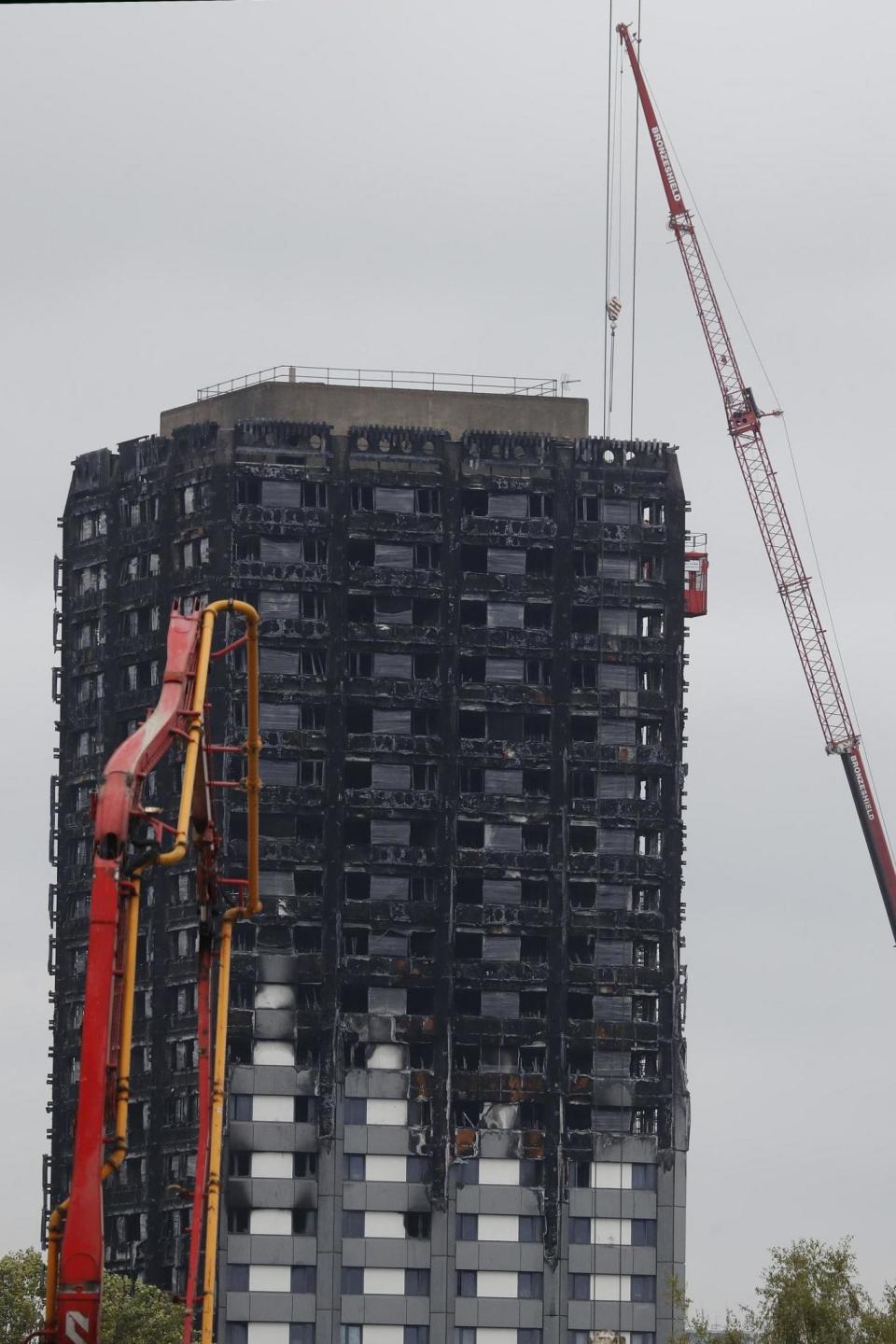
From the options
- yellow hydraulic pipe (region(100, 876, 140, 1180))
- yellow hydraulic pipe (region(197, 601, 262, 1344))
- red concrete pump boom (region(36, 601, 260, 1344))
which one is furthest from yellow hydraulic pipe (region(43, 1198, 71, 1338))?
yellow hydraulic pipe (region(197, 601, 262, 1344))

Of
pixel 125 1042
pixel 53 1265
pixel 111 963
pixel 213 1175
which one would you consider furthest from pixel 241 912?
pixel 53 1265

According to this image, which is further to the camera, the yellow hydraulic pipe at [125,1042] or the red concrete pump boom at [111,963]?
the yellow hydraulic pipe at [125,1042]

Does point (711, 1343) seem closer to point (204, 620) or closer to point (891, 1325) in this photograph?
point (891, 1325)

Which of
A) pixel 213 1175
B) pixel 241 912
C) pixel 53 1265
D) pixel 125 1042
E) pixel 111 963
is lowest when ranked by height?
pixel 53 1265

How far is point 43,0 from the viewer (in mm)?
49062

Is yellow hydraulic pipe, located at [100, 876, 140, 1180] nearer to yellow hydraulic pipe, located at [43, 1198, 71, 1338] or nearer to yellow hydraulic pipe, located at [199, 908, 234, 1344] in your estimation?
yellow hydraulic pipe, located at [43, 1198, 71, 1338]

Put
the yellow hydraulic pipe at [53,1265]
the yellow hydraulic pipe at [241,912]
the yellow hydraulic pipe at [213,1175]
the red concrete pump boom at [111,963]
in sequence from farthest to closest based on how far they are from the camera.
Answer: the yellow hydraulic pipe at [213,1175]
the yellow hydraulic pipe at [241,912]
the yellow hydraulic pipe at [53,1265]
the red concrete pump boom at [111,963]

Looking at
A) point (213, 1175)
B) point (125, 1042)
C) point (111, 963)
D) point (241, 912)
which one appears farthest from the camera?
point (241, 912)

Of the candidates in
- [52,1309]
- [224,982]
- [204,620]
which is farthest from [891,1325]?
[52,1309]

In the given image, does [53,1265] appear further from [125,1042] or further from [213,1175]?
[213,1175]

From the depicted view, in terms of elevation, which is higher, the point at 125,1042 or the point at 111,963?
the point at 111,963

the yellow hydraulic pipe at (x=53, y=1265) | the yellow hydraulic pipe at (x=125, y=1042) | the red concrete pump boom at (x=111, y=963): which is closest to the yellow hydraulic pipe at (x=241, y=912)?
the red concrete pump boom at (x=111, y=963)

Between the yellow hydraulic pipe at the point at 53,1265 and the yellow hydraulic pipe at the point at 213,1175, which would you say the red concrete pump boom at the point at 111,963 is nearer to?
the yellow hydraulic pipe at the point at 53,1265

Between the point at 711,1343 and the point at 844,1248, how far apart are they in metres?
10.0
